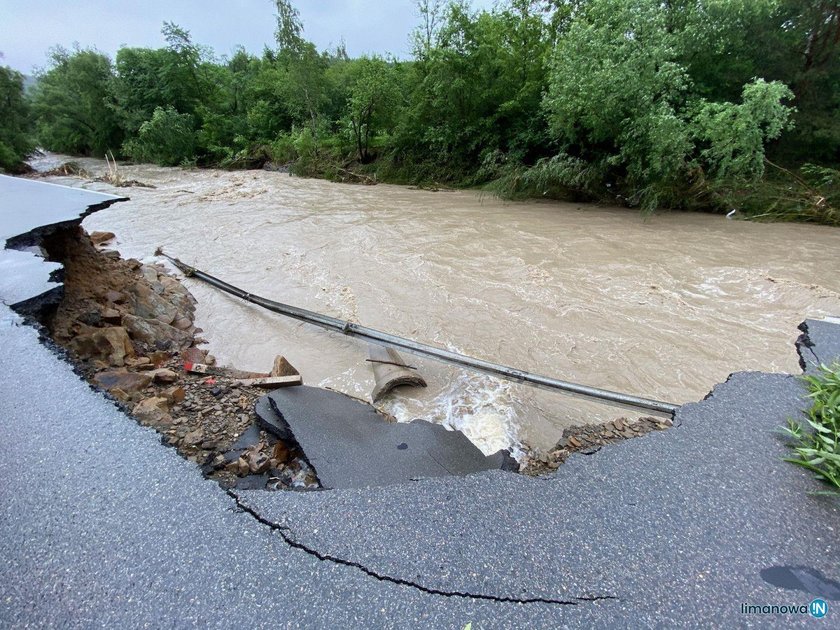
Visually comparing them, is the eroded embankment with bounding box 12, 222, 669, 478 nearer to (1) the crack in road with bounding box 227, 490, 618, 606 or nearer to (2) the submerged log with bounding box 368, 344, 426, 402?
(1) the crack in road with bounding box 227, 490, 618, 606

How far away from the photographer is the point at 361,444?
284cm

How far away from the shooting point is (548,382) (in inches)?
141

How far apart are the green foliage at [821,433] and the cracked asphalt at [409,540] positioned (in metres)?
0.07

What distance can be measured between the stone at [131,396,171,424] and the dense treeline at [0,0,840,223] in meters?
11.7

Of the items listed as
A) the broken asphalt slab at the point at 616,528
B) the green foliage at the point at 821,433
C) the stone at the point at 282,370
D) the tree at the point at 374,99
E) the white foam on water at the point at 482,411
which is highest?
the tree at the point at 374,99

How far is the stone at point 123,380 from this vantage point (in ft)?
10.1

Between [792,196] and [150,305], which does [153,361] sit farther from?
[792,196]

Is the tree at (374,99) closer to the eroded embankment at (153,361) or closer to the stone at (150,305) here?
the eroded embankment at (153,361)

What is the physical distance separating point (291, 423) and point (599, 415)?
3.10 metres

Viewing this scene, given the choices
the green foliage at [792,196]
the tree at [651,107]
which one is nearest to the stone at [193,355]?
the tree at [651,107]

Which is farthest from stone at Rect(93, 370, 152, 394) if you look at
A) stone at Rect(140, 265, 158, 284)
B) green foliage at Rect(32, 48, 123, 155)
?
green foliage at Rect(32, 48, 123, 155)

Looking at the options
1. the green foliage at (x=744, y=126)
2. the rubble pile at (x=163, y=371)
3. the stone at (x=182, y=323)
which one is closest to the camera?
the rubble pile at (x=163, y=371)

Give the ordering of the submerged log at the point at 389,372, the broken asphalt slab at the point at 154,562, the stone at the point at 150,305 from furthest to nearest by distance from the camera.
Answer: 1. the stone at the point at 150,305
2. the submerged log at the point at 389,372
3. the broken asphalt slab at the point at 154,562

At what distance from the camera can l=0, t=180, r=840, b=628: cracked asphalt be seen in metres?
1.26
